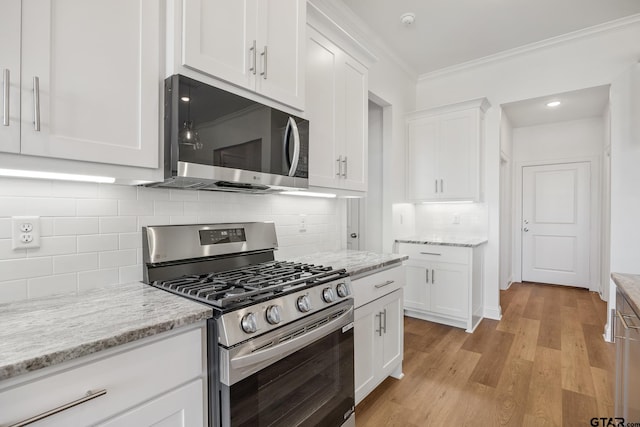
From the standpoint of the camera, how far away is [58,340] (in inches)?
31.3

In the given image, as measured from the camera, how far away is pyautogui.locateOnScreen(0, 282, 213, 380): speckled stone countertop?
736 millimetres

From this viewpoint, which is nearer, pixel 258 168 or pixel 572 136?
pixel 258 168

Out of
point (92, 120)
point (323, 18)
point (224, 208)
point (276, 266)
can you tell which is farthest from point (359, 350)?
point (323, 18)

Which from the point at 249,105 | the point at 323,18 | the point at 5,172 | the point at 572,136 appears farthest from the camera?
the point at 572,136

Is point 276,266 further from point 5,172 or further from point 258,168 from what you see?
point 5,172

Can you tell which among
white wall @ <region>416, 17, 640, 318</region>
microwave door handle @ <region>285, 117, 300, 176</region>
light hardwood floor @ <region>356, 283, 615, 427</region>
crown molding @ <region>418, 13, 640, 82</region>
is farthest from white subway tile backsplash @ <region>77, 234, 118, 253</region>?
crown molding @ <region>418, 13, 640, 82</region>

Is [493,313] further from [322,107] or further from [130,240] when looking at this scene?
[130,240]

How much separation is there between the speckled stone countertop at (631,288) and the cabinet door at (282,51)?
1.65 m

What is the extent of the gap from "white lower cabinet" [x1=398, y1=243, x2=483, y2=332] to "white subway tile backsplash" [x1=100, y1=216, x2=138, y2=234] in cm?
284

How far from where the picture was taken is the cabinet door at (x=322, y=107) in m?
1.98

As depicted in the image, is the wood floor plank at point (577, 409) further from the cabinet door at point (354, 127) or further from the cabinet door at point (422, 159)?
the cabinet door at point (422, 159)

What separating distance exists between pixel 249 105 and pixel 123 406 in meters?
1.24

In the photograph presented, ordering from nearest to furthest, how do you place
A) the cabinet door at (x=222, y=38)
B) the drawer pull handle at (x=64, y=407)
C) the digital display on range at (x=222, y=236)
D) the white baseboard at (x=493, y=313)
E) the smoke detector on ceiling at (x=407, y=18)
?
the drawer pull handle at (x=64, y=407) < the cabinet door at (x=222, y=38) < the digital display on range at (x=222, y=236) < the smoke detector on ceiling at (x=407, y=18) < the white baseboard at (x=493, y=313)

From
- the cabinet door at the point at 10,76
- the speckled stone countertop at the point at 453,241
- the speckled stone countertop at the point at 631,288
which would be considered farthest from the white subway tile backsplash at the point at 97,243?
the speckled stone countertop at the point at 453,241
